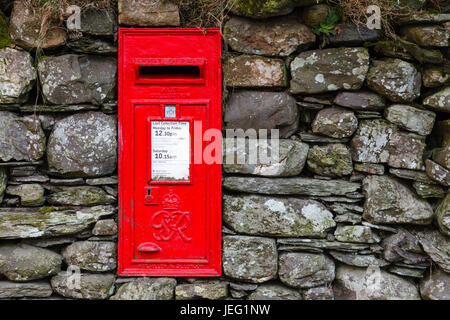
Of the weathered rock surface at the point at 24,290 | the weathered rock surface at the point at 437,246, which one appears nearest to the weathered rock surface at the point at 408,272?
the weathered rock surface at the point at 437,246

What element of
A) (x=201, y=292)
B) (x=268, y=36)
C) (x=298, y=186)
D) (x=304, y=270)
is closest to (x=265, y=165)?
(x=298, y=186)

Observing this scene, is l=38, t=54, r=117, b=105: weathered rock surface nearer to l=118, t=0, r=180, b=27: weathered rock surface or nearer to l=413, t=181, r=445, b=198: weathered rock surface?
l=118, t=0, r=180, b=27: weathered rock surface

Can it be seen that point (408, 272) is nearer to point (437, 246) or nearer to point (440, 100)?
point (437, 246)

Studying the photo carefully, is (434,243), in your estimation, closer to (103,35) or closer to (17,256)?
(103,35)

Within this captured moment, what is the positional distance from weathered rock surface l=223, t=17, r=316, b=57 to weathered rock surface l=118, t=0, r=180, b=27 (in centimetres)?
40

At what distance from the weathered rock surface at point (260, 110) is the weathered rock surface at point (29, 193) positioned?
1427 mm

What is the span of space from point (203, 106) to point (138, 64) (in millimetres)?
528

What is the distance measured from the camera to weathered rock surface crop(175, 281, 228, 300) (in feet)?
8.19

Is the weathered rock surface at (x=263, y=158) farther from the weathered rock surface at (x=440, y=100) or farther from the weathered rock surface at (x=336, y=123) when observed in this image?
the weathered rock surface at (x=440, y=100)

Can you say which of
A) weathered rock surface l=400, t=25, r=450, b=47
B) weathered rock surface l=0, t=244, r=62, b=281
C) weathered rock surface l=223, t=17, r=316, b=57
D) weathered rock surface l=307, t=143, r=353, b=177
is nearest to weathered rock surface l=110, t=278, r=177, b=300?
weathered rock surface l=0, t=244, r=62, b=281

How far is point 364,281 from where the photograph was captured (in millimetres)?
2486

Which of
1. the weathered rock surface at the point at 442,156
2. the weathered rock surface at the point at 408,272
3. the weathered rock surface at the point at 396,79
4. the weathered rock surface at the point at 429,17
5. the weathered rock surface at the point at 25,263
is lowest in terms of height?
the weathered rock surface at the point at 408,272

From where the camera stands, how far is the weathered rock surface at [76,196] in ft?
8.23
